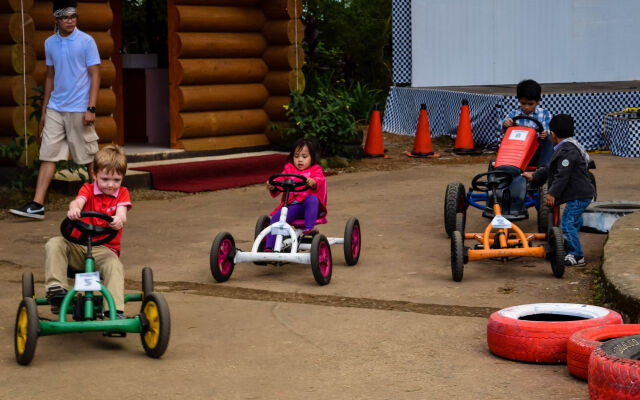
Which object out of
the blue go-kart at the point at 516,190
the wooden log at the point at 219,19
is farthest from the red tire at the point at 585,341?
the wooden log at the point at 219,19

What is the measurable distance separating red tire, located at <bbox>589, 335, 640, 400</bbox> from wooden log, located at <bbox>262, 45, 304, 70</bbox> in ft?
31.1

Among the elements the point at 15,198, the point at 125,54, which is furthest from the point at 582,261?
the point at 125,54

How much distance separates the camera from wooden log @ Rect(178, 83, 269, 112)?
12.7m

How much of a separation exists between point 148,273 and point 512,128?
4.01 meters

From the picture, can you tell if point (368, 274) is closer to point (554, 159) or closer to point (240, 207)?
point (554, 159)

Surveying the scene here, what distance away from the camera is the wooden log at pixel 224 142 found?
1284 cm

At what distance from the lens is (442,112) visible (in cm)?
1633

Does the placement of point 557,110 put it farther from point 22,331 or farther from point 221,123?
point 22,331

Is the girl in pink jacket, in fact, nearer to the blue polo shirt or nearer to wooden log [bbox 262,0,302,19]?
the blue polo shirt

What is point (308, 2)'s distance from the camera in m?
18.9

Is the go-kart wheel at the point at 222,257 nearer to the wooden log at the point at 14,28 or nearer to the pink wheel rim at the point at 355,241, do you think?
the pink wheel rim at the point at 355,241

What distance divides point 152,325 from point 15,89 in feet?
20.1

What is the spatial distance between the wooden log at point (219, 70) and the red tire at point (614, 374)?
903 centimetres

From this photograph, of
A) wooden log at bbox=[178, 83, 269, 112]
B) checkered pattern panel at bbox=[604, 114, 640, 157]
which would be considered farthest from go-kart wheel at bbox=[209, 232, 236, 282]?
checkered pattern panel at bbox=[604, 114, 640, 157]
